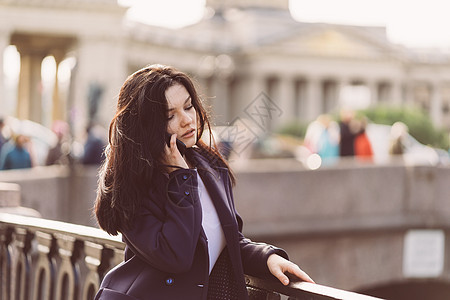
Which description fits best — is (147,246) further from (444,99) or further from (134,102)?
(444,99)

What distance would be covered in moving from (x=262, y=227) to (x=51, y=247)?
7.36 meters

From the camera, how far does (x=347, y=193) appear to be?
12.1 metres

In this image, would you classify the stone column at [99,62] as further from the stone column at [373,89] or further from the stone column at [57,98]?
the stone column at [373,89]

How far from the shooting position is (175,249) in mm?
2770

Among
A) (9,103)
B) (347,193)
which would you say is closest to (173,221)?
(347,193)

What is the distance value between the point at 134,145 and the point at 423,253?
10.4 metres

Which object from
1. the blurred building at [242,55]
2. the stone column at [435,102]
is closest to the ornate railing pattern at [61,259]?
the blurred building at [242,55]

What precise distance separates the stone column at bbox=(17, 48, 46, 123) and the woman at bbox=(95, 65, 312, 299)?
4860 cm

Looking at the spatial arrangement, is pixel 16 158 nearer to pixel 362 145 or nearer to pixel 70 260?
pixel 362 145

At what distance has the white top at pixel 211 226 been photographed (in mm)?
2934

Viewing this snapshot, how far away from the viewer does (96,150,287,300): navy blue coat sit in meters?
2.80

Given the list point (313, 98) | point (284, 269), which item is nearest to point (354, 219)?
point (284, 269)

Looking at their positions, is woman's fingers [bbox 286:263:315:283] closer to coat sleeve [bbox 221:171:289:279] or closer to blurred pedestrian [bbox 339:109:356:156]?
coat sleeve [bbox 221:171:289:279]

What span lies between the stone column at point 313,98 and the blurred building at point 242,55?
0.09 meters
